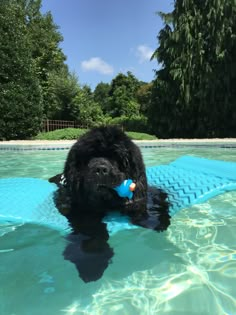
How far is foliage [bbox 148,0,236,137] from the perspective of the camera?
2206cm

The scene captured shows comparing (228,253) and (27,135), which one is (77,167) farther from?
(27,135)

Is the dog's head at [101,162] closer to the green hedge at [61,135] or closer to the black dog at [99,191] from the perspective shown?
the black dog at [99,191]

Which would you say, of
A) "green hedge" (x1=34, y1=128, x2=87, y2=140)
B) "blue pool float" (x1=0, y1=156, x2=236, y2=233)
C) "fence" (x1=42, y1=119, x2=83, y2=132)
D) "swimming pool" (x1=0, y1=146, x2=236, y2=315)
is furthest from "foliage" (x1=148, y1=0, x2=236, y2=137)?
"swimming pool" (x1=0, y1=146, x2=236, y2=315)

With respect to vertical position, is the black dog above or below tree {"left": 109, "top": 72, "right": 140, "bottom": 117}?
below

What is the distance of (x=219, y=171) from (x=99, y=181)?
3029 millimetres

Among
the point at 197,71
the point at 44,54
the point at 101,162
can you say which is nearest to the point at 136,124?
the point at 197,71

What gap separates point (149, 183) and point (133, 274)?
2.46 m

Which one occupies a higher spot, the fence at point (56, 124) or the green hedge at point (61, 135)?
the fence at point (56, 124)

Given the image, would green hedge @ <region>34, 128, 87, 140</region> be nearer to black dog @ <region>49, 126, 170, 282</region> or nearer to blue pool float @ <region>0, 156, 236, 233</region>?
blue pool float @ <region>0, 156, 236, 233</region>

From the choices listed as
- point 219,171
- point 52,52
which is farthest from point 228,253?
point 52,52

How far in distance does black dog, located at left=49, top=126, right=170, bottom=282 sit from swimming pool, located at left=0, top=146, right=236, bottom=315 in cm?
13

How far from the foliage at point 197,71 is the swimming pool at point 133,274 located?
1976 cm

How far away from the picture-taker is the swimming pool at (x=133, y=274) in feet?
7.48

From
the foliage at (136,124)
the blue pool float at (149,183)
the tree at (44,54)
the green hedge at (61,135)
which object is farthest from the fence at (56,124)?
the blue pool float at (149,183)
